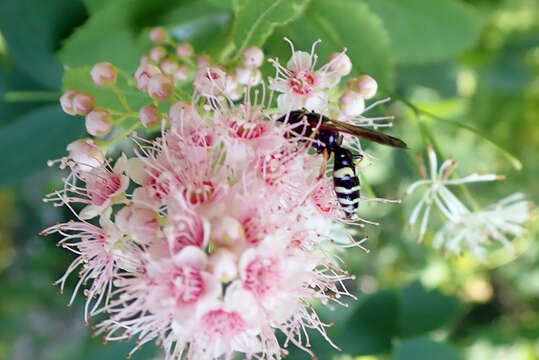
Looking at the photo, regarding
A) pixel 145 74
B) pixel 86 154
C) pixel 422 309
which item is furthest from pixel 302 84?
pixel 422 309

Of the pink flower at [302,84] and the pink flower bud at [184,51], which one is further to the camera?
the pink flower bud at [184,51]

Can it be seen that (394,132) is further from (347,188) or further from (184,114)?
(184,114)

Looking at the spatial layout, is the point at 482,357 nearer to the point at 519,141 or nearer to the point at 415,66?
the point at 519,141

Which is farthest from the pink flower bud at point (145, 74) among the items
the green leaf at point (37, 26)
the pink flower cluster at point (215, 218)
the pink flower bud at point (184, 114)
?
the green leaf at point (37, 26)

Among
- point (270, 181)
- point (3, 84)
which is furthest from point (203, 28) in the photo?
point (3, 84)

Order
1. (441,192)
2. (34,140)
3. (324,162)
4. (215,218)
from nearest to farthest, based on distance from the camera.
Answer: (215,218)
(324,162)
(441,192)
(34,140)

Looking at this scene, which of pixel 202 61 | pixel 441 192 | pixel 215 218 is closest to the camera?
pixel 215 218

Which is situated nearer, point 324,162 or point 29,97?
point 324,162

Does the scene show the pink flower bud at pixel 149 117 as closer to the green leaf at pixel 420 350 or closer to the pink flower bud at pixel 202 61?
the pink flower bud at pixel 202 61
